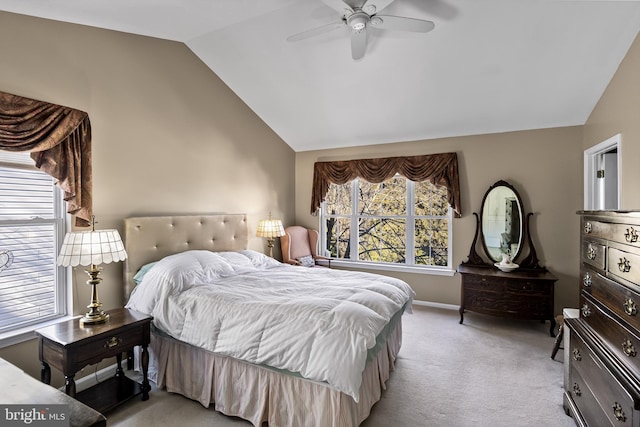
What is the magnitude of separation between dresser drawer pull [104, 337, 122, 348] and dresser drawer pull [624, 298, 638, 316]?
303cm

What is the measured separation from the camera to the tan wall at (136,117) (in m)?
2.37

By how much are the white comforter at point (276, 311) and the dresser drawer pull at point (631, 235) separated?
1373 millimetres

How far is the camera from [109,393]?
2.44 metres

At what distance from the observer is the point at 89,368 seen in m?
2.66

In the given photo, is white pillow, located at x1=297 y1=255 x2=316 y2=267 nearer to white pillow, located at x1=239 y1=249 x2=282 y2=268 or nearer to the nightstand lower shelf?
white pillow, located at x1=239 y1=249 x2=282 y2=268

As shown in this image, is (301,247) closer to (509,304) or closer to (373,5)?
(509,304)

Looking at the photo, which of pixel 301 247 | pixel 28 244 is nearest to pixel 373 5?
pixel 28 244

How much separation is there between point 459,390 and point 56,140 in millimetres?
3706

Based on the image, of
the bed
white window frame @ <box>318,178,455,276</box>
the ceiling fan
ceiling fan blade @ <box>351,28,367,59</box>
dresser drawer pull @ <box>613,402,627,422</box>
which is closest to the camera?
dresser drawer pull @ <box>613,402,627,422</box>

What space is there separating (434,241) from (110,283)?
4.08 metres

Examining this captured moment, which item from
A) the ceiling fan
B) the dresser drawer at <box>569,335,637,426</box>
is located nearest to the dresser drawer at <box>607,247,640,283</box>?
the dresser drawer at <box>569,335,637,426</box>

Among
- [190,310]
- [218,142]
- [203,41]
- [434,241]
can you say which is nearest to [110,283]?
[190,310]

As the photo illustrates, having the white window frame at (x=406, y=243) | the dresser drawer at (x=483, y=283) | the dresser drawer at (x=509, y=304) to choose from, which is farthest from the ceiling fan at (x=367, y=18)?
the dresser drawer at (x=509, y=304)

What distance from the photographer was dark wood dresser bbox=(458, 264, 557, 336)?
3.65 m
